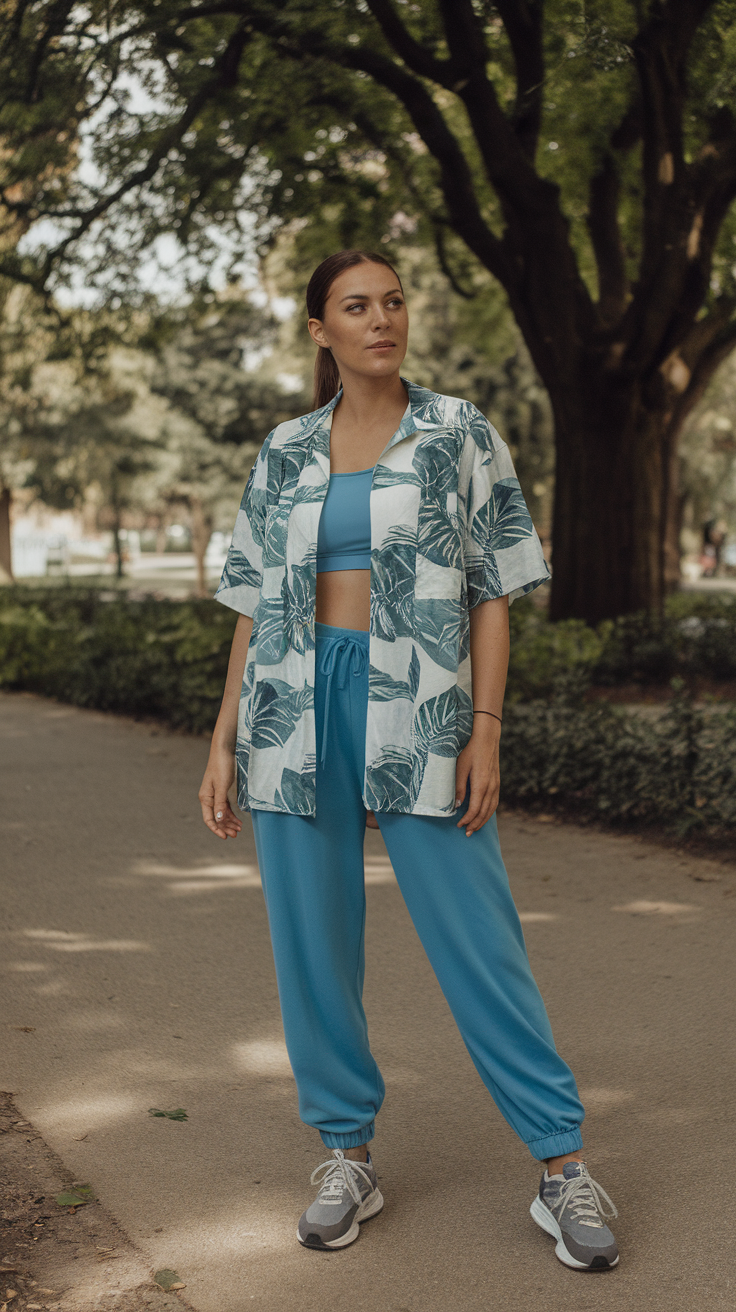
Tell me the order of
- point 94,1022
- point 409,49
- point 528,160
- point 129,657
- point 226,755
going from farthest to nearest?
point 129,657, point 528,160, point 409,49, point 94,1022, point 226,755

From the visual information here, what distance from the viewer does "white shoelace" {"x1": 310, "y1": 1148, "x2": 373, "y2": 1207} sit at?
2768 millimetres

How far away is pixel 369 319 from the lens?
271 cm

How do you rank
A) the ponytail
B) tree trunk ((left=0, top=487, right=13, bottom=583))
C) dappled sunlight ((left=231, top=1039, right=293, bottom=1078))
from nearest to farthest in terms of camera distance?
the ponytail, dappled sunlight ((left=231, top=1039, right=293, bottom=1078)), tree trunk ((left=0, top=487, right=13, bottom=583))

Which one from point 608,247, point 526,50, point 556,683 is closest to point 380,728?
point 556,683

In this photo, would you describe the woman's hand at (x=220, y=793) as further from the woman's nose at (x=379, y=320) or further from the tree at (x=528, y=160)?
the tree at (x=528, y=160)

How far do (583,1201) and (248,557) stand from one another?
155cm

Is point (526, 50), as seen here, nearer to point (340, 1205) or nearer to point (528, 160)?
point (528, 160)

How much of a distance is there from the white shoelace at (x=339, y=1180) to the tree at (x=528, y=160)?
27.2ft

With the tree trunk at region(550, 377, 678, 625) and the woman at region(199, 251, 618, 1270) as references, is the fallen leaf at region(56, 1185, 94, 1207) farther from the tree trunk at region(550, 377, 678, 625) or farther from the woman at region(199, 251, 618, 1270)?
the tree trunk at region(550, 377, 678, 625)

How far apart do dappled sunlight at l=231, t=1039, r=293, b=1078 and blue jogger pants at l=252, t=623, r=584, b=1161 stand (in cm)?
89

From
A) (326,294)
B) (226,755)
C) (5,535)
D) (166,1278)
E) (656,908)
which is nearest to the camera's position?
(166,1278)

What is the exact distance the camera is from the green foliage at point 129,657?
10008mm

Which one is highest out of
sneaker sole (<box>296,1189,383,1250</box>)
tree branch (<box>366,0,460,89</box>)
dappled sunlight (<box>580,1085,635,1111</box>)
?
tree branch (<box>366,0,460,89</box>)

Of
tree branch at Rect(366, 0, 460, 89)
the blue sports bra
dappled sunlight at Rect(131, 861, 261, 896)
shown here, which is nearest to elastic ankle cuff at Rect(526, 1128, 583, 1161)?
the blue sports bra
